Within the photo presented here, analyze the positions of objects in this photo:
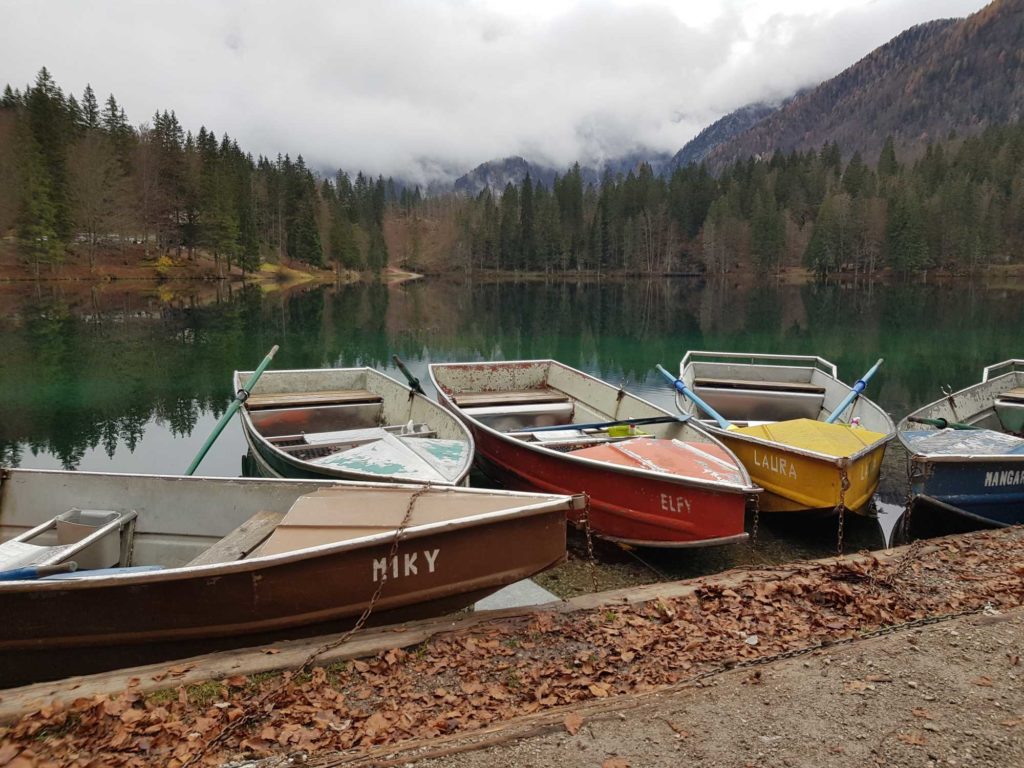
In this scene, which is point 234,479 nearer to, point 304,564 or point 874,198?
point 304,564

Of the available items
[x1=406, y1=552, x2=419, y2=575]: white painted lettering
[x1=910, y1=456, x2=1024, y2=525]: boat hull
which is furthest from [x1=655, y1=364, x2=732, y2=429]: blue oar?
[x1=406, y1=552, x2=419, y2=575]: white painted lettering

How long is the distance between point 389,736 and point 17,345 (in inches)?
1164

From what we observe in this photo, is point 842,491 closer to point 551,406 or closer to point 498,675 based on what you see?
point 498,675

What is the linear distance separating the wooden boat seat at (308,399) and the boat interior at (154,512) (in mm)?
5685

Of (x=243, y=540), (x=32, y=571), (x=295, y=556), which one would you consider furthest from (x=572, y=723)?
(x=32, y=571)

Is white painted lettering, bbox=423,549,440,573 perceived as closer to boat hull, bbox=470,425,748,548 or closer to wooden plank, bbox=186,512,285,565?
wooden plank, bbox=186,512,285,565

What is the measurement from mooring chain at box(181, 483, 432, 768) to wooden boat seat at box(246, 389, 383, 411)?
23.6 feet

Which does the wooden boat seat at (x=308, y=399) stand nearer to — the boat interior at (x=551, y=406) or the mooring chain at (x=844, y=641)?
the boat interior at (x=551, y=406)

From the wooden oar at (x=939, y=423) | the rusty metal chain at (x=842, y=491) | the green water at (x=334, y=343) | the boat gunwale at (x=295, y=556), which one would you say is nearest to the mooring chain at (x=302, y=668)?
the boat gunwale at (x=295, y=556)

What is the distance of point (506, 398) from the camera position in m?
13.4

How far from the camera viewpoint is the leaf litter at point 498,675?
390 centimetres

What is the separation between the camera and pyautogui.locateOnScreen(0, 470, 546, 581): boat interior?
573 cm

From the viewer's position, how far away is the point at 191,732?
13.0ft

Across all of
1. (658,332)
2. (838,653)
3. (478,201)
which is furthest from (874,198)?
(838,653)
